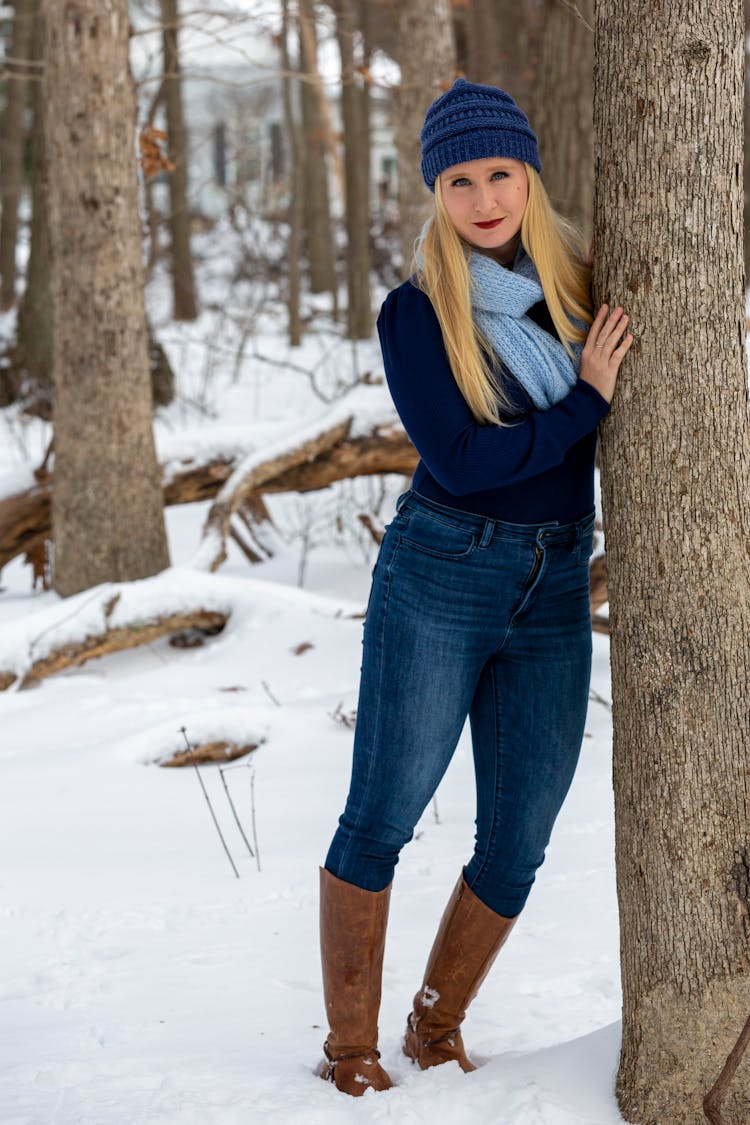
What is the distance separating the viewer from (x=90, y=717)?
4852 mm

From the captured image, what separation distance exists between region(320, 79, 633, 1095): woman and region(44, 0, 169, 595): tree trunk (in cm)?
357

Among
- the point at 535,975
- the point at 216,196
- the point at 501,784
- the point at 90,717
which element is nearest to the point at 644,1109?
the point at 501,784

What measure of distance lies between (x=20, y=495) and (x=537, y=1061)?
4562 millimetres

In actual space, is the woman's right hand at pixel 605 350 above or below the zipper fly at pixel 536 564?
above

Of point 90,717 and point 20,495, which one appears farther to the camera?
point 20,495

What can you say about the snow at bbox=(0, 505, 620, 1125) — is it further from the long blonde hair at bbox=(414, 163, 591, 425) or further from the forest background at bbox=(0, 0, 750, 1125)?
the long blonde hair at bbox=(414, 163, 591, 425)

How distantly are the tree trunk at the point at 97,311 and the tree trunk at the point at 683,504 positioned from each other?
12.9ft

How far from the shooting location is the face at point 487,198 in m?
2.19

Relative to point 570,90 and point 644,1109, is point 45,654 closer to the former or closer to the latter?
point 644,1109

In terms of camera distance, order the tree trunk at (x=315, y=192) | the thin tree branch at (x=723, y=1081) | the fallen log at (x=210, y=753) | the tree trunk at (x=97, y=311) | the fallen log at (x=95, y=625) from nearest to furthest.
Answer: the thin tree branch at (x=723, y=1081)
the fallen log at (x=210, y=753)
the fallen log at (x=95, y=625)
the tree trunk at (x=97, y=311)
the tree trunk at (x=315, y=192)

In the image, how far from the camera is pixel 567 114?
22.7 ft

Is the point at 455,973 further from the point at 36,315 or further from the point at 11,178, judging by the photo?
the point at 11,178

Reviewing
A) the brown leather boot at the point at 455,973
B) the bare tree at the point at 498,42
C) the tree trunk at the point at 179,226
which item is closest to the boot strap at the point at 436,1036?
the brown leather boot at the point at 455,973

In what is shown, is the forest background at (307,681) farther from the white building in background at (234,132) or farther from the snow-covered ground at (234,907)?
the white building in background at (234,132)
